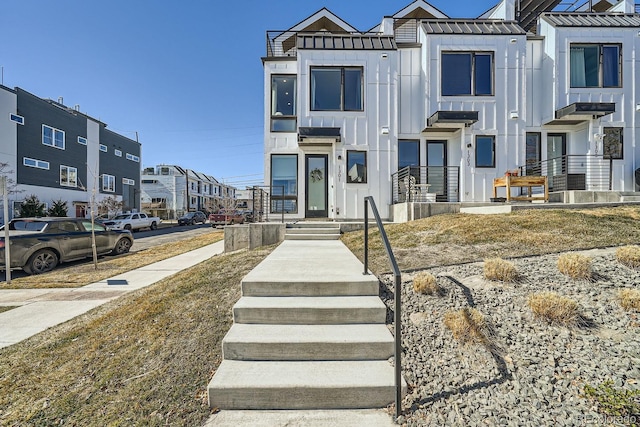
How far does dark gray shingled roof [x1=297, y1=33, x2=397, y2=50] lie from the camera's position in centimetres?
1007

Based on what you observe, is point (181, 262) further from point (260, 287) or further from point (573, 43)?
point (573, 43)

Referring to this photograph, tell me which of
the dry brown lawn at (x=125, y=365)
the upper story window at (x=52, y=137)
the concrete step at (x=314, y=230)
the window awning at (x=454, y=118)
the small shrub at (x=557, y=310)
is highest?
the upper story window at (x=52, y=137)

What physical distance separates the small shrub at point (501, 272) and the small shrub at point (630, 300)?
0.95 meters

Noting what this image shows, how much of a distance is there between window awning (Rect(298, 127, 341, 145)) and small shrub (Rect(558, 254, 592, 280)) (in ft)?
24.2

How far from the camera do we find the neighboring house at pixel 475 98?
10047mm

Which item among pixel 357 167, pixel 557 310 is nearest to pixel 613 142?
pixel 357 167

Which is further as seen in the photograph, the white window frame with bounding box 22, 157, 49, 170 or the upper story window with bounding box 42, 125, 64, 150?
the upper story window with bounding box 42, 125, 64, 150

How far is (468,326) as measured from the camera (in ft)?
9.38

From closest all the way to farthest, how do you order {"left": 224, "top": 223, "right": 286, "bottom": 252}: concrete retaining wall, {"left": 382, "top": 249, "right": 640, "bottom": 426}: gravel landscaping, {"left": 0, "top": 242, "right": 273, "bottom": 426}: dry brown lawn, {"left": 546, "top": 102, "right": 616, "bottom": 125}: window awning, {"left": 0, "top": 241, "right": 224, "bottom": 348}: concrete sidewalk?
{"left": 382, "top": 249, "right": 640, "bottom": 426}: gravel landscaping < {"left": 0, "top": 242, "right": 273, "bottom": 426}: dry brown lawn < {"left": 0, "top": 241, "right": 224, "bottom": 348}: concrete sidewalk < {"left": 224, "top": 223, "right": 286, "bottom": 252}: concrete retaining wall < {"left": 546, "top": 102, "right": 616, "bottom": 125}: window awning

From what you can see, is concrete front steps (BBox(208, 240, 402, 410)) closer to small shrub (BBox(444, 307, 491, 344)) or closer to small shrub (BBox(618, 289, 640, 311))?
small shrub (BBox(444, 307, 491, 344))

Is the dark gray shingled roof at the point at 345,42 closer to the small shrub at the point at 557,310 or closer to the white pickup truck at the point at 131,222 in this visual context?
the small shrub at the point at 557,310

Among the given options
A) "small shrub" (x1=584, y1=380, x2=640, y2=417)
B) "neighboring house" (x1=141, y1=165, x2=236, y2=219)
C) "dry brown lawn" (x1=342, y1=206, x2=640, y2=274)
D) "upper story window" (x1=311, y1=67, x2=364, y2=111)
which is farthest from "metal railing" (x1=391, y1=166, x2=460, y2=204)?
"neighboring house" (x1=141, y1=165, x2=236, y2=219)

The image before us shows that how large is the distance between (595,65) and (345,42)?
9.20m

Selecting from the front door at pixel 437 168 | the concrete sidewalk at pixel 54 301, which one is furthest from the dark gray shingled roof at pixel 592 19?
the concrete sidewalk at pixel 54 301
